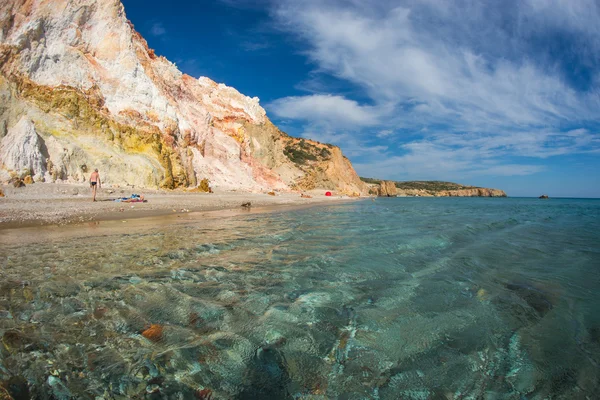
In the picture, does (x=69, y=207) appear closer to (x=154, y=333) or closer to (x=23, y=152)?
(x=23, y=152)

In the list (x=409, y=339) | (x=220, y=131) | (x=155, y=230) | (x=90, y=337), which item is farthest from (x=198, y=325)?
(x=220, y=131)

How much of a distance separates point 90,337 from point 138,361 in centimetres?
63

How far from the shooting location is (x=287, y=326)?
291cm

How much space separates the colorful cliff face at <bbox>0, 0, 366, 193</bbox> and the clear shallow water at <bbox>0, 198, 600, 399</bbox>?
13.6 metres

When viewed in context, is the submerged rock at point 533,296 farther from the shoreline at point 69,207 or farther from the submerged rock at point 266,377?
the shoreline at point 69,207

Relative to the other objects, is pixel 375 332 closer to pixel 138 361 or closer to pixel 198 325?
pixel 198 325

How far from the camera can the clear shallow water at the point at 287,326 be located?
207cm

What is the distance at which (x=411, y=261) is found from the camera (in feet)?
18.7

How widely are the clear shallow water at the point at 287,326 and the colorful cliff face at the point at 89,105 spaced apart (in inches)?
534

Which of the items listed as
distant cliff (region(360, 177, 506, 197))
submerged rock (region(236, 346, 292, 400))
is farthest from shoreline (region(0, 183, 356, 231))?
distant cliff (region(360, 177, 506, 197))

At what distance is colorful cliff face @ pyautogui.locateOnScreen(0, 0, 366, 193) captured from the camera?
15.8 meters

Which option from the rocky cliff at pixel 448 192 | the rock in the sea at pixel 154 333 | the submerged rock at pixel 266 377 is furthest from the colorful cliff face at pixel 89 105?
the rocky cliff at pixel 448 192

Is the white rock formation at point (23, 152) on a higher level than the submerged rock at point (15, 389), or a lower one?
higher

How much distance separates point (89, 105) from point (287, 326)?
73.4 ft
